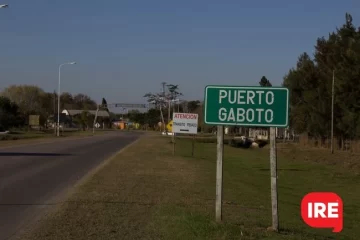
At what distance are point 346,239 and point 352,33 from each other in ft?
160

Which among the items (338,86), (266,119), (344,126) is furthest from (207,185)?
(344,126)

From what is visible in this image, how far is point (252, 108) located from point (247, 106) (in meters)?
0.09

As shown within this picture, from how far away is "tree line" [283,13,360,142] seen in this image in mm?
50031

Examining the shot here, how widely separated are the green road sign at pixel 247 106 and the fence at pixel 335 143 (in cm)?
4257

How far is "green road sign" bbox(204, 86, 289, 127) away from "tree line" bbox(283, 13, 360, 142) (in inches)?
1315

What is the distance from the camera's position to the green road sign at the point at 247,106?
31.0 ft

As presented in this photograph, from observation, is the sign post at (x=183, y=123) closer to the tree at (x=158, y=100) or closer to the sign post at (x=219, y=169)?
the sign post at (x=219, y=169)

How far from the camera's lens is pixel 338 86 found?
5066cm

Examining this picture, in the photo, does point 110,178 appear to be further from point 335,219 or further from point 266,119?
point 335,219

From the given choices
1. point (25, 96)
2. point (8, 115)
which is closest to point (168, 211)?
point (8, 115)

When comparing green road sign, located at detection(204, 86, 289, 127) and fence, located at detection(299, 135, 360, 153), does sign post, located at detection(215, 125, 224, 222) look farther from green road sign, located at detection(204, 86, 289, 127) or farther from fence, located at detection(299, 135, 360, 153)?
fence, located at detection(299, 135, 360, 153)

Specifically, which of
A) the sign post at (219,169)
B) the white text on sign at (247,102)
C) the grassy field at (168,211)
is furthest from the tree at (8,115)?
the white text on sign at (247,102)

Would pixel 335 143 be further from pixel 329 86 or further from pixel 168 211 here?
pixel 168 211

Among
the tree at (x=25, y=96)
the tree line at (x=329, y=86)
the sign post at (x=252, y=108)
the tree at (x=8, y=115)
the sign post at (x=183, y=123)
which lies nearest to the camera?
the sign post at (x=252, y=108)
